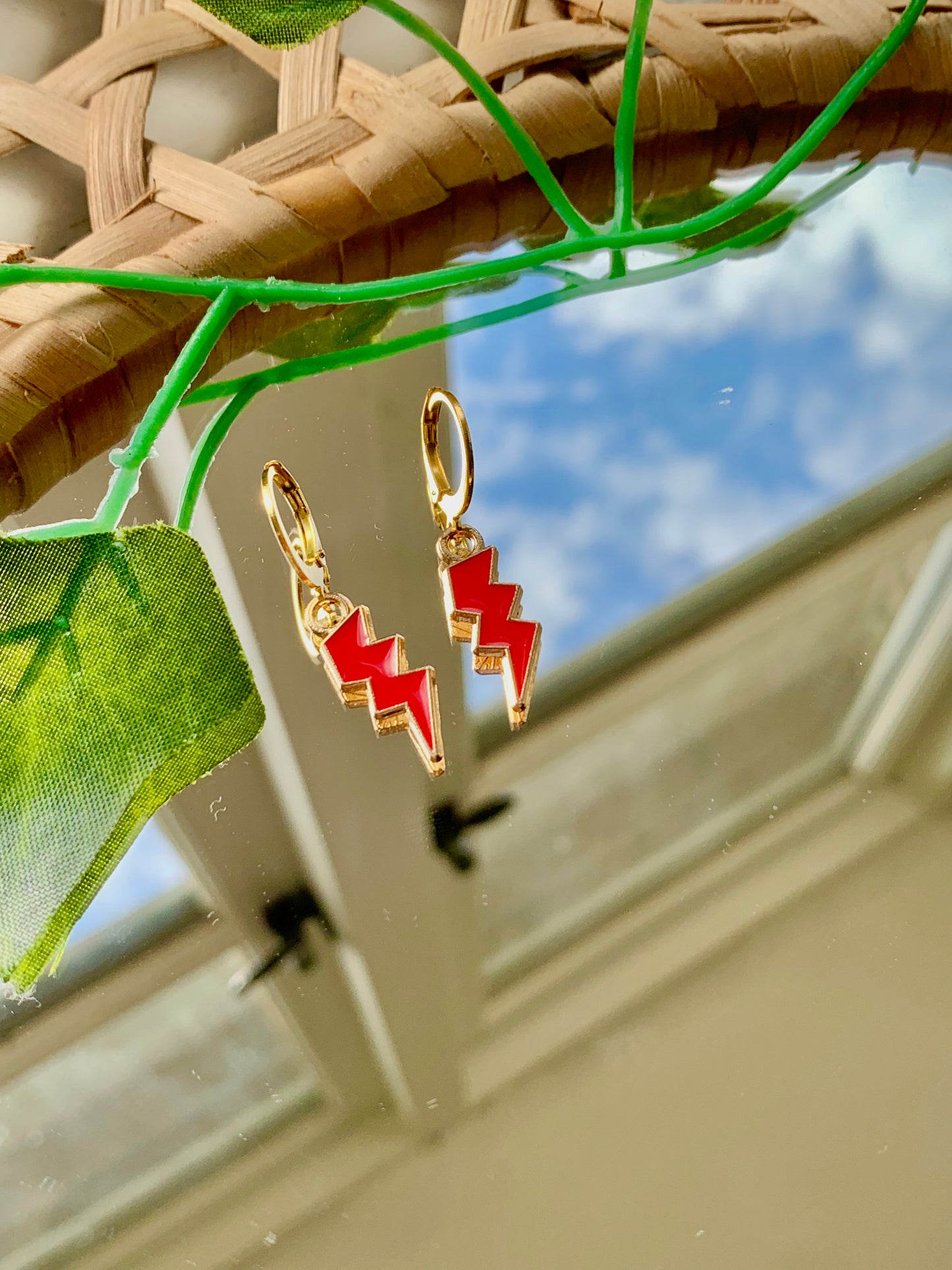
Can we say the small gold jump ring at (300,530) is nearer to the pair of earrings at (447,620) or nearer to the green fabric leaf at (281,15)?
the pair of earrings at (447,620)

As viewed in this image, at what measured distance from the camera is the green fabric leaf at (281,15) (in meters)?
0.33

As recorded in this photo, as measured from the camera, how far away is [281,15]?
334 mm

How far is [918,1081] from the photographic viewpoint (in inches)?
12.4

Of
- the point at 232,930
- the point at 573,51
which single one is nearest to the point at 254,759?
the point at 232,930

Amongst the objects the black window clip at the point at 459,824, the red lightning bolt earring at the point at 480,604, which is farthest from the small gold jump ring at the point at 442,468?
the black window clip at the point at 459,824

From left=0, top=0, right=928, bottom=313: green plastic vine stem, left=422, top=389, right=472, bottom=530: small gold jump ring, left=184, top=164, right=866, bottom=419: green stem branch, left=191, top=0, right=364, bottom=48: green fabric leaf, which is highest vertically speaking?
left=191, top=0, right=364, bottom=48: green fabric leaf

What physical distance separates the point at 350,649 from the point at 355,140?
209 mm

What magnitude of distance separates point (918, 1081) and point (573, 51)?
403 mm

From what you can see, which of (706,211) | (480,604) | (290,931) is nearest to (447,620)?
(480,604)

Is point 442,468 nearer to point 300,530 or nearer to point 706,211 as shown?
point 300,530

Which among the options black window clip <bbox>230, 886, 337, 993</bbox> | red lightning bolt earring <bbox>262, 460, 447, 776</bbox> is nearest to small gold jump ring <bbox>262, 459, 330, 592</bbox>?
red lightning bolt earring <bbox>262, 460, 447, 776</bbox>

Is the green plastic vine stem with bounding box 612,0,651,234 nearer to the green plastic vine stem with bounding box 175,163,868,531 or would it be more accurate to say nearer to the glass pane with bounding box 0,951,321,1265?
the green plastic vine stem with bounding box 175,163,868,531

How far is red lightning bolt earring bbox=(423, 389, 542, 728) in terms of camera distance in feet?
1.22

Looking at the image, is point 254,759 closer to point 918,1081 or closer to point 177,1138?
point 177,1138
